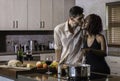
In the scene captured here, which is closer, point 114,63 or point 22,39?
point 114,63

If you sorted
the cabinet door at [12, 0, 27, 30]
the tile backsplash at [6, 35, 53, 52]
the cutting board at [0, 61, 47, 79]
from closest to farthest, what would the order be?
the cutting board at [0, 61, 47, 79] → the cabinet door at [12, 0, 27, 30] → the tile backsplash at [6, 35, 53, 52]

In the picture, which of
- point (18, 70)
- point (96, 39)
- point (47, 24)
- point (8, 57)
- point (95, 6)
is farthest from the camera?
point (47, 24)

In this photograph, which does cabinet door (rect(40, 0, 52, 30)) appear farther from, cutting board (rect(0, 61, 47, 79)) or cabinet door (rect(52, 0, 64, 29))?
cutting board (rect(0, 61, 47, 79))

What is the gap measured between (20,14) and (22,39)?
0.73 m

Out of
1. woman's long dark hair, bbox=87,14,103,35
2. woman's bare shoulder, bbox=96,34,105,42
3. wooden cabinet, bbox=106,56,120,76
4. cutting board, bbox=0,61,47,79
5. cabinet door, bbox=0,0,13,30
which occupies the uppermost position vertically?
cabinet door, bbox=0,0,13,30

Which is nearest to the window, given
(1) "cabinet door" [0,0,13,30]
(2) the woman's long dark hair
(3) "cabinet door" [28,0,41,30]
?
(3) "cabinet door" [28,0,41,30]

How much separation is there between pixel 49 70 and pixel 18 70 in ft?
1.07

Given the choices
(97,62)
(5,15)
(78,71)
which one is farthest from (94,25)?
(5,15)

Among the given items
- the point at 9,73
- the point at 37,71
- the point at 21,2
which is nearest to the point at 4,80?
the point at 9,73

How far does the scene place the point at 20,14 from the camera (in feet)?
20.2

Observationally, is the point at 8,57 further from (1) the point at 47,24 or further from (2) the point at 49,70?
(2) the point at 49,70

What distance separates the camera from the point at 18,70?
2879mm

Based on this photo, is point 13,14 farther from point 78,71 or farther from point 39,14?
point 78,71

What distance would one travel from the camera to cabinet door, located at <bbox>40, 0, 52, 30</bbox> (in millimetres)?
6531
